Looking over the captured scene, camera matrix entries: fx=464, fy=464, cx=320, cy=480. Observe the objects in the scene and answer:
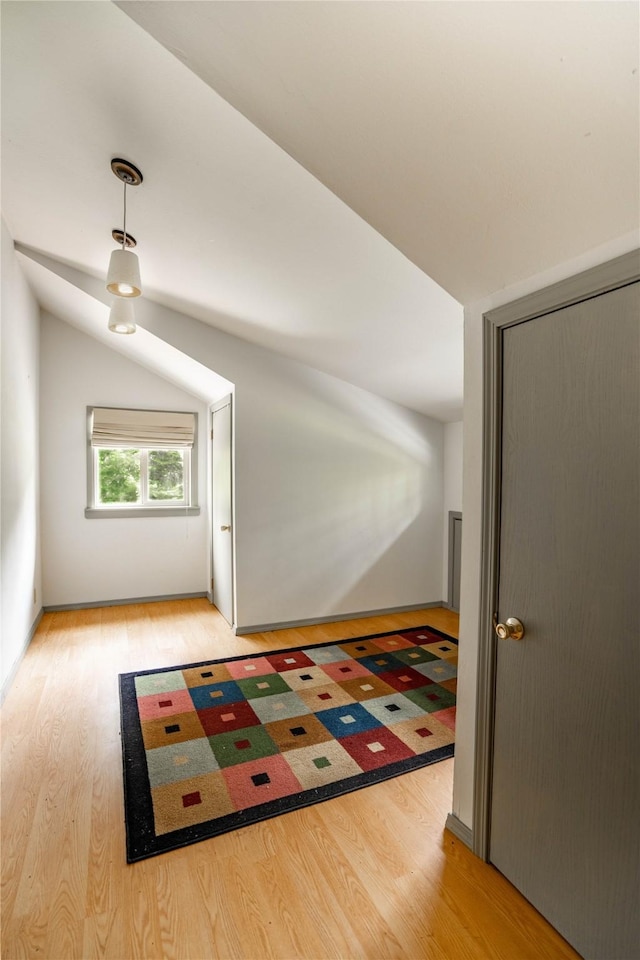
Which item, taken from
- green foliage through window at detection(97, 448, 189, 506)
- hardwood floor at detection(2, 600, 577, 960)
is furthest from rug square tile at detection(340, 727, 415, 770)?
green foliage through window at detection(97, 448, 189, 506)

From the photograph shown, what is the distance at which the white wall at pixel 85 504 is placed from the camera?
432 cm

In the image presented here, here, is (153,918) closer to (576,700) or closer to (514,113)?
(576,700)

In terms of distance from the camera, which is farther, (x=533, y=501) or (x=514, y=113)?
(x=533, y=501)

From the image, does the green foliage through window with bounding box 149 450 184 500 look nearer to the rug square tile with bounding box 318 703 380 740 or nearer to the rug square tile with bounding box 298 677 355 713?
the rug square tile with bounding box 298 677 355 713

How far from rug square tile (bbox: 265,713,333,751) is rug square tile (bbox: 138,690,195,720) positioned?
0.56 metres

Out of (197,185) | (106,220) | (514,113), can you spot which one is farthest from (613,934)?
(106,220)

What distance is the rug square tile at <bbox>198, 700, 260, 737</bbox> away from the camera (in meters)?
2.48

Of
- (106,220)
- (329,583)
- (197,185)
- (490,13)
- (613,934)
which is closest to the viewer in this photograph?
(490,13)

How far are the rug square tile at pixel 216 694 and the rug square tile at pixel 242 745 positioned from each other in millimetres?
329

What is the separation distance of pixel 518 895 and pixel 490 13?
2.35m

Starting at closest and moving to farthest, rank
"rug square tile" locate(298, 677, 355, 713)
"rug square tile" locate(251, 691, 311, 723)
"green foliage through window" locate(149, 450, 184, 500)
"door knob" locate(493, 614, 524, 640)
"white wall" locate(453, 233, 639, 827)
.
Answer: "door knob" locate(493, 614, 524, 640) → "white wall" locate(453, 233, 639, 827) → "rug square tile" locate(251, 691, 311, 723) → "rug square tile" locate(298, 677, 355, 713) → "green foliage through window" locate(149, 450, 184, 500)

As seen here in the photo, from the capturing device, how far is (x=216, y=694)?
9.37 feet

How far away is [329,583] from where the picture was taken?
4.21 m

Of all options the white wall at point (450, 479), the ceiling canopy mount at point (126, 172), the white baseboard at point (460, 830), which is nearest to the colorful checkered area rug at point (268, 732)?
the white baseboard at point (460, 830)
